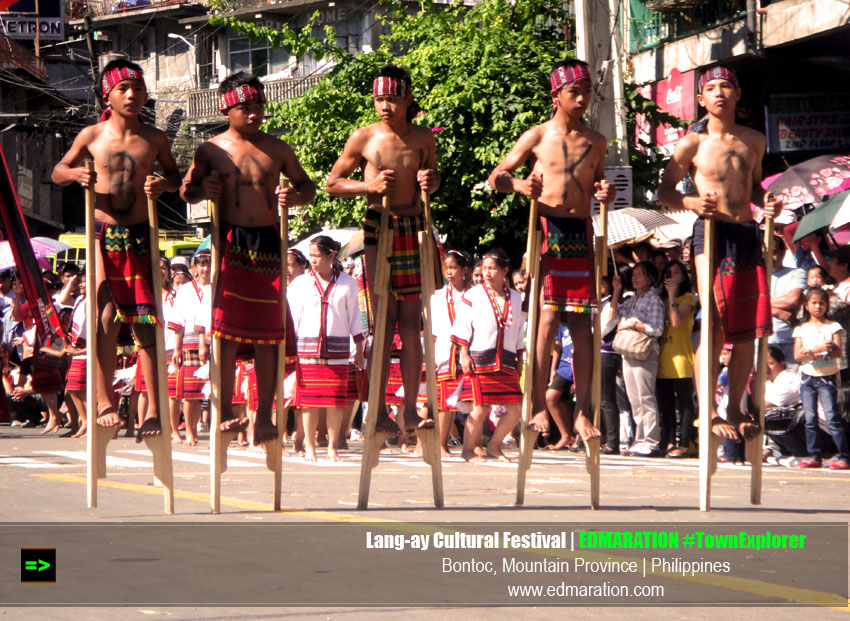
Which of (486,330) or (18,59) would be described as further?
(18,59)

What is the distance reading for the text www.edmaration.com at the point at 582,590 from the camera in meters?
5.28

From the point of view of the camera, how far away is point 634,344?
14.4 meters

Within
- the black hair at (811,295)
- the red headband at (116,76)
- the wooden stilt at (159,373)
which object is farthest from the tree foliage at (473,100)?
the wooden stilt at (159,373)

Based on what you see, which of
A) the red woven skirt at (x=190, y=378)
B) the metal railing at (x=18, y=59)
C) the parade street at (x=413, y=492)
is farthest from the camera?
the metal railing at (x=18, y=59)

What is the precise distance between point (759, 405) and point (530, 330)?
1.58 metres

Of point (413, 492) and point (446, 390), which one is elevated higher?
point (446, 390)

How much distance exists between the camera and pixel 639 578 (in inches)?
220

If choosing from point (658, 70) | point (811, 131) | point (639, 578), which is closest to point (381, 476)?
point (639, 578)

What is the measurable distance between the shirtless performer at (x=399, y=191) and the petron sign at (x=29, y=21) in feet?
110

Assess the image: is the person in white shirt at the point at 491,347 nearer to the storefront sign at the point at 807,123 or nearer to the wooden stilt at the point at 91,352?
the wooden stilt at the point at 91,352

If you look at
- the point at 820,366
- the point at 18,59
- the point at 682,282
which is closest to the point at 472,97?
the point at 682,282

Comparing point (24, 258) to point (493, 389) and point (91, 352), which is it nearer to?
point (91, 352)

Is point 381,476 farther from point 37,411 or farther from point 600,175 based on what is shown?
point 37,411

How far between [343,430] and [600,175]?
6.66 meters
